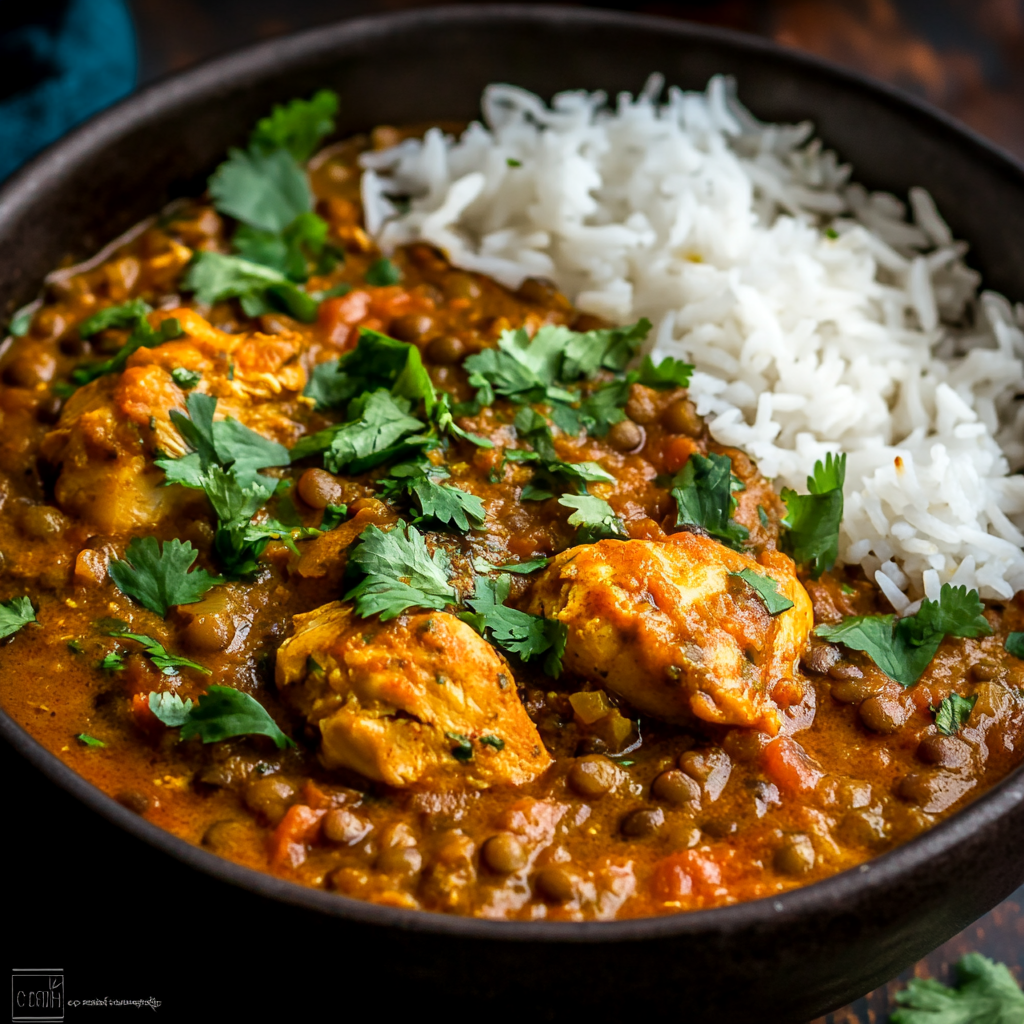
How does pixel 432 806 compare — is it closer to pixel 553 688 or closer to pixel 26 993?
pixel 553 688

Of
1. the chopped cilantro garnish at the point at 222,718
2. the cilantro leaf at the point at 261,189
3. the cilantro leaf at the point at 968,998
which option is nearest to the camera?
the chopped cilantro garnish at the point at 222,718

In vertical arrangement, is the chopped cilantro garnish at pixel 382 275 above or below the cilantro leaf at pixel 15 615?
above

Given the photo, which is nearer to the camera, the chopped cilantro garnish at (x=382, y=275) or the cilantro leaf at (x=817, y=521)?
the cilantro leaf at (x=817, y=521)

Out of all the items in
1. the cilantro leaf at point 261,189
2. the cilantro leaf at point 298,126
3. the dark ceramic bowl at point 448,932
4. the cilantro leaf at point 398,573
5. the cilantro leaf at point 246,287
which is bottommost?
the dark ceramic bowl at point 448,932

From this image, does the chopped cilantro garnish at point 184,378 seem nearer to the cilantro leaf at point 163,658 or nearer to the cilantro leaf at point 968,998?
the cilantro leaf at point 163,658

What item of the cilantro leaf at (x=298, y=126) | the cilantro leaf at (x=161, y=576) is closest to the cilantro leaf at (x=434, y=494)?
the cilantro leaf at (x=161, y=576)

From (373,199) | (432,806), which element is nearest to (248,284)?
(373,199)

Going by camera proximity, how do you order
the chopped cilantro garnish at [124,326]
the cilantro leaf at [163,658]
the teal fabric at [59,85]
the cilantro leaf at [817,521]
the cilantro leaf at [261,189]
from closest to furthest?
the cilantro leaf at [163,658], the cilantro leaf at [817,521], the chopped cilantro garnish at [124,326], the cilantro leaf at [261,189], the teal fabric at [59,85]
